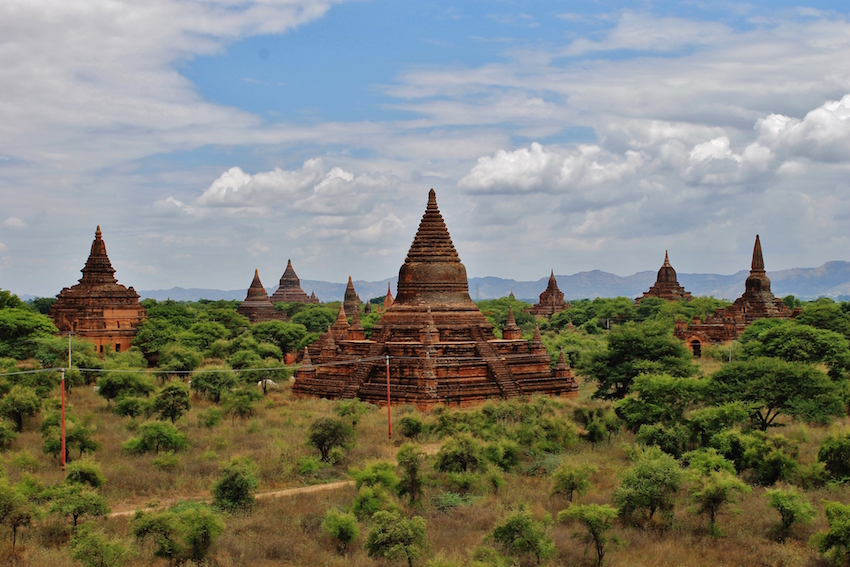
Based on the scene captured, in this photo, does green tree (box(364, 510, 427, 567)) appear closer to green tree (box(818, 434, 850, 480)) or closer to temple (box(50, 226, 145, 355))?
green tree (box(818, 434, 850, 480))

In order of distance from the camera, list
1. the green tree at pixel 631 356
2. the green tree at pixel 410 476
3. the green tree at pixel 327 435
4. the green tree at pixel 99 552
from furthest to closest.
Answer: the green tree at pixel 631 356 → the green tree at pixel 327 435 → the green tree at pixel 410 476 → the green tree at pixel 99 552

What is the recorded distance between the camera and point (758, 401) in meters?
26.4

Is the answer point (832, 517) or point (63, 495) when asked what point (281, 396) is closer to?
point (63, 495)

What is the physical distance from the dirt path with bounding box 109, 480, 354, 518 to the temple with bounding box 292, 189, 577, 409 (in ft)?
34.2

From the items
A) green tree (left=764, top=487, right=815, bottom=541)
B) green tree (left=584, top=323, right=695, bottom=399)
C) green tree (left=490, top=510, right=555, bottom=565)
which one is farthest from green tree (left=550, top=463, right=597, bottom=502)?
green tree (left=584, top=323, right=695, bottom=399)

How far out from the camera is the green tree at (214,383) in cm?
3697

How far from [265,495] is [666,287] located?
315 feet

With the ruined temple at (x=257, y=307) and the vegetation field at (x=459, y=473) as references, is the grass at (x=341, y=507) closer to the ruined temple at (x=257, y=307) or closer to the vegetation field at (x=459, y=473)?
the vegetation field at (x=459, y=473)

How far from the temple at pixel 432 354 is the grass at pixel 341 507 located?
19.0ft

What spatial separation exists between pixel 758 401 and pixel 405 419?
10951 millimetres

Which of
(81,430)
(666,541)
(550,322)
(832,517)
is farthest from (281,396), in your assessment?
(550,322)

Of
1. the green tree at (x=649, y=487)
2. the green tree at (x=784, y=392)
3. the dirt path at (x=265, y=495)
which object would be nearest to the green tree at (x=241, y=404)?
the dirt path at (x=265, y=495)

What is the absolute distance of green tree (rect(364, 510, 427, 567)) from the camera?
16.0 m

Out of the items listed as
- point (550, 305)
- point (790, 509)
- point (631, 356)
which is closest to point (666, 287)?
point (550, 305)
